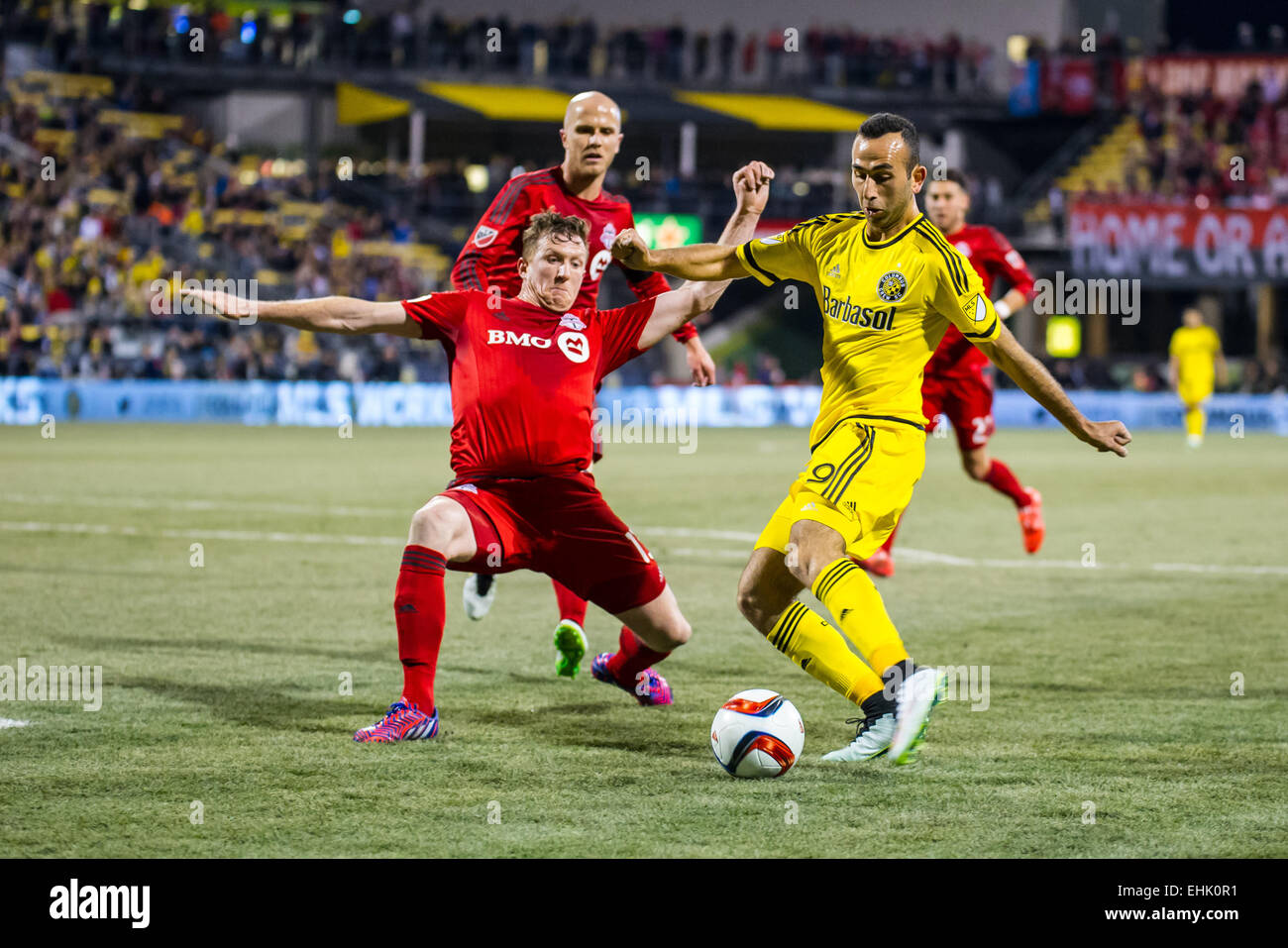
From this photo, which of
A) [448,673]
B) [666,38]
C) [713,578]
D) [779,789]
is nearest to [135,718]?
[448,673]

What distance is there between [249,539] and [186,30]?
3263 centimetres

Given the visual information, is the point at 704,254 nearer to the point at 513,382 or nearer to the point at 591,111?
the point at 513,382

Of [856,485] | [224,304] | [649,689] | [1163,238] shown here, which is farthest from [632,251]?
[1163,238]

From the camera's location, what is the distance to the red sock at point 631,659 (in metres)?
6.27

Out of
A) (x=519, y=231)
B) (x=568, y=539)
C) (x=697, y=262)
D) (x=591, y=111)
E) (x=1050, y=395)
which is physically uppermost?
(x=591, y=111)

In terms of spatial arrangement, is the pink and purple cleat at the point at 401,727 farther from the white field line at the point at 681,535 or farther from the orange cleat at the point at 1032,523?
the orange cleat at the point at 1032,523

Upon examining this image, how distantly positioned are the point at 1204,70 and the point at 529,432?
44.9m

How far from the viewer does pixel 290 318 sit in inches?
223

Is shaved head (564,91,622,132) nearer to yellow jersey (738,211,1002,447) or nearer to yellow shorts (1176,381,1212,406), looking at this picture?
yellow jersey (738,211,1002,447)

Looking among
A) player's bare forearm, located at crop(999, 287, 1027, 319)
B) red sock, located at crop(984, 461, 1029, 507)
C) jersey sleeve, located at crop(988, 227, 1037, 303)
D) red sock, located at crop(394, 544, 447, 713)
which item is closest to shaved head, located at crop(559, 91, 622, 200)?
red sock, located at crop(394, 544, 447, 713)

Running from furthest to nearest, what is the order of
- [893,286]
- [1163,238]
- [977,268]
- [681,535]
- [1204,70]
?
[1204,70] → [1163,238] → [681,535] → [977,268] → [893,286]

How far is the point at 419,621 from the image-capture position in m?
5.59
